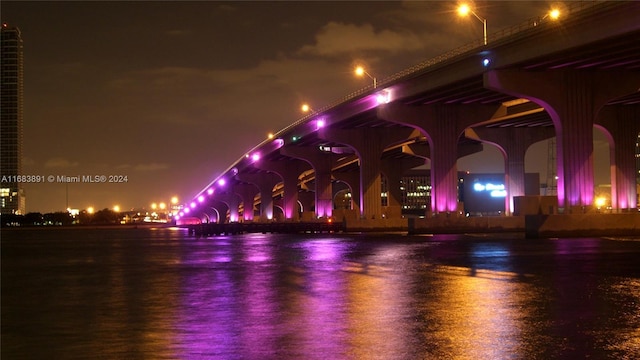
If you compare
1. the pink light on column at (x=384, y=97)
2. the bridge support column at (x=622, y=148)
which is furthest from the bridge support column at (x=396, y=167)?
the bridge support column at (x=622, y=148)

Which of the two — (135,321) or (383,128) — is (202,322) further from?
(383,128)

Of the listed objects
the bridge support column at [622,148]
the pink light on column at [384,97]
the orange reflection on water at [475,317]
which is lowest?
the orange reflection on water at [475,317]

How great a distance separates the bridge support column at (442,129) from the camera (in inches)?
2970

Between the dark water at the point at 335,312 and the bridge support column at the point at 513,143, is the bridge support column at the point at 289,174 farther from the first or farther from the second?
the dark water at the point at 335,312

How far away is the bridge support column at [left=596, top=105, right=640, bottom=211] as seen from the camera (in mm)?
69688

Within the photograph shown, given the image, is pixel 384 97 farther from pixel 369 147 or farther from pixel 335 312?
pixel 335 312

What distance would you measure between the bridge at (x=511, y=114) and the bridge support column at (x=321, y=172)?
0.15 metres

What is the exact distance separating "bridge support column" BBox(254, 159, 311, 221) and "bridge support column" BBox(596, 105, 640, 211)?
67130 mm

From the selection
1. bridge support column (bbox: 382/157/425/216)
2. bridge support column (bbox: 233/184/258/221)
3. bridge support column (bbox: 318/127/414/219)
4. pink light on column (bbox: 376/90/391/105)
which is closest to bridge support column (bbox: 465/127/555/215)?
bridge support column (bbox: 318/127/414/219)

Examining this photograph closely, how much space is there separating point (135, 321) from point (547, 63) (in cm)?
4313

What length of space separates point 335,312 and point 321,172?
99027 millimetres

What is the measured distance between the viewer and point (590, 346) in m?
12.5

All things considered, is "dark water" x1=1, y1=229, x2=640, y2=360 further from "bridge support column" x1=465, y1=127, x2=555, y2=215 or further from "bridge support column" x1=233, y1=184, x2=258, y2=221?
"bridge support column" x1=233, y1=184, x2=258, y2=221

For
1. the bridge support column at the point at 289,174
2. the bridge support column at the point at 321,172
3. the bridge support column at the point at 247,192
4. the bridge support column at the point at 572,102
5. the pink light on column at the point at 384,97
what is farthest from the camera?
the bridge support column at the point at 247,192
